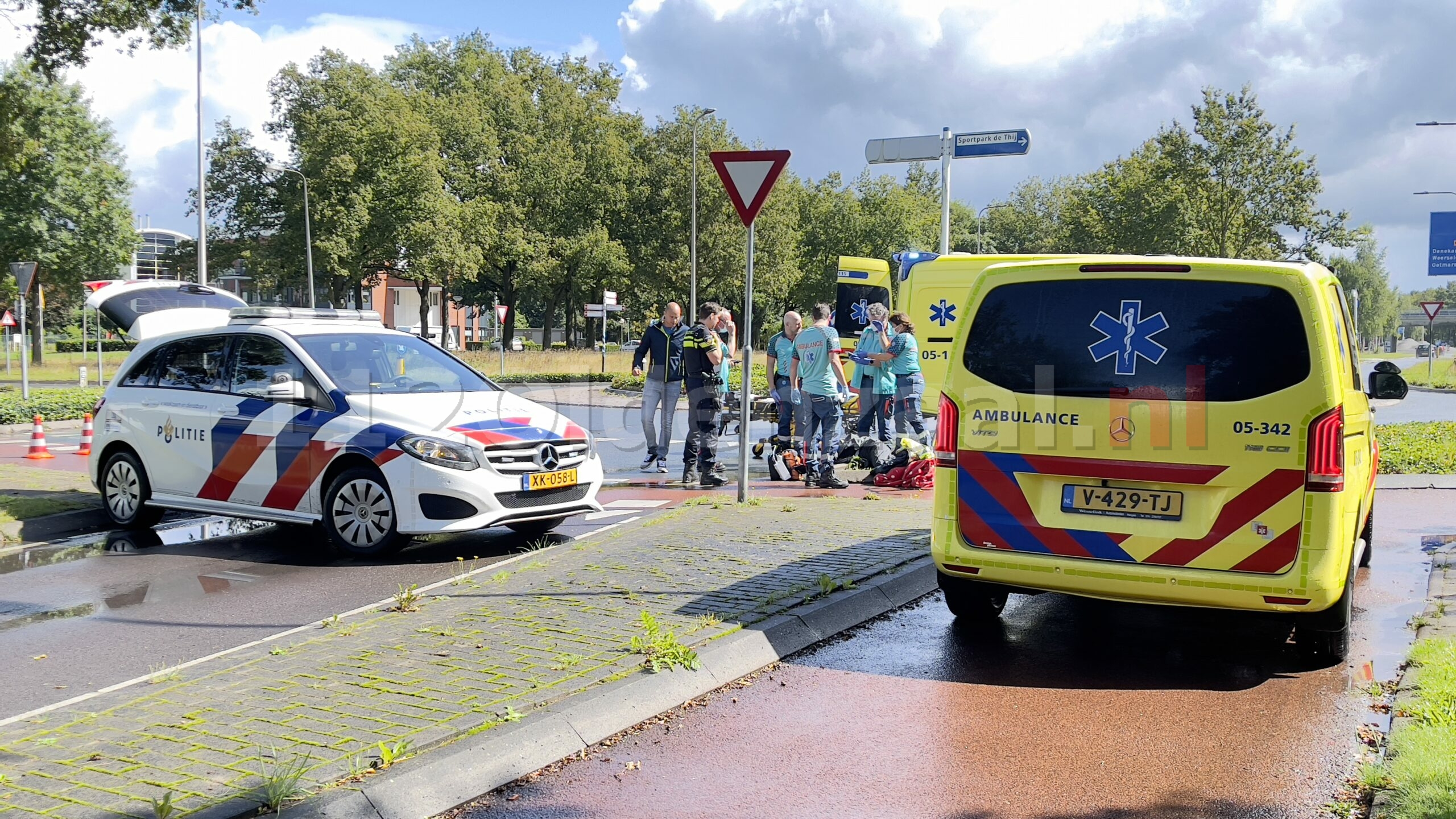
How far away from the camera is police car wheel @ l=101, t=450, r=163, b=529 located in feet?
30.8

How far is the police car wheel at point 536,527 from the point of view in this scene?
915 cm

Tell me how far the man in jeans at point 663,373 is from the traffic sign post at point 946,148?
6.52m

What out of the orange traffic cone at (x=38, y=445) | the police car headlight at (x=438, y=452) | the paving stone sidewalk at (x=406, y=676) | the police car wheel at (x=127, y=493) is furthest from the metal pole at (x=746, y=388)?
the orange traffic cone at (x=38, y=445)

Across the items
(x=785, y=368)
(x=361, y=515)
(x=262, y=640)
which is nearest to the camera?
(x=262, y=640)

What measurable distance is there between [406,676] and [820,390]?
7614mm

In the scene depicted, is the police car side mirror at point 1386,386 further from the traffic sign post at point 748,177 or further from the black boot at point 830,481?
the black boot at point 830,481

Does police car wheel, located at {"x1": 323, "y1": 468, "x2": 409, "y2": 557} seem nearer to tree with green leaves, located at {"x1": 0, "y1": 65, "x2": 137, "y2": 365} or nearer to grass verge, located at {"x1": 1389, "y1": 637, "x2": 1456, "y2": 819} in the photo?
grass verge, located at {"x1": 1389, "y1": 637, "x2": 1456, "y2": 819}

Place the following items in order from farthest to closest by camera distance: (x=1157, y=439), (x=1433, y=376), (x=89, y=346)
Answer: (x=89, y=346) < (x=1433, y=376) < (x=1157, y=439)

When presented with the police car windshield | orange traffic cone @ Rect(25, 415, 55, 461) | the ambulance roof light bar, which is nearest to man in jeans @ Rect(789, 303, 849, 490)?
the police car windshield

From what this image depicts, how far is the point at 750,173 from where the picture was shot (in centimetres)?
962

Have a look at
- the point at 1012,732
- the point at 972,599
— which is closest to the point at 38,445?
the point at 972,599

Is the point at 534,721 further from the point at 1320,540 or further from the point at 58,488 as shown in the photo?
the point at 58,488

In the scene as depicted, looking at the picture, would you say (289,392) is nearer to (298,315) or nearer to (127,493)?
(298,315)

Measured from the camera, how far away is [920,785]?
13.6ft
